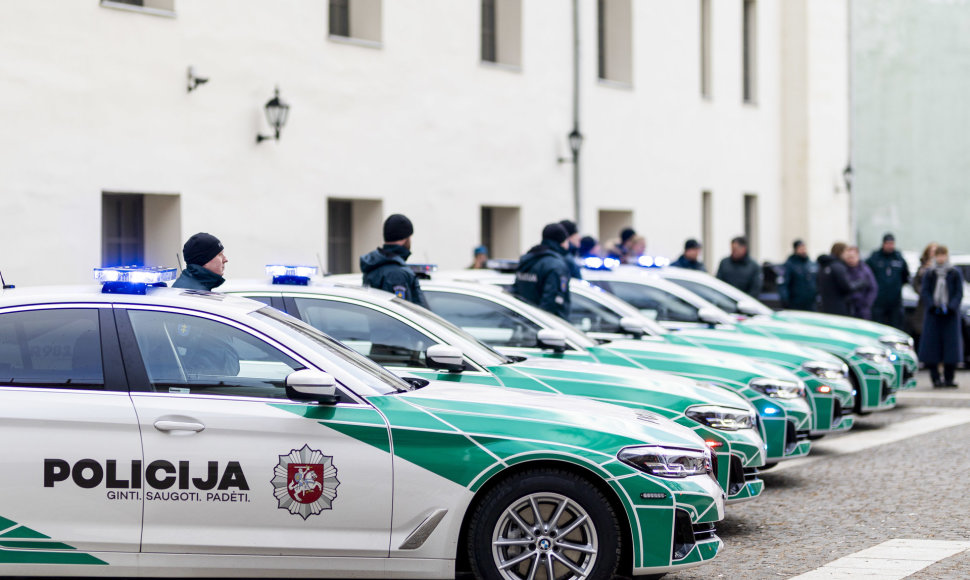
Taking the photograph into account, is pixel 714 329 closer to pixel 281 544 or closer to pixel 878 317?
pixel 281 544

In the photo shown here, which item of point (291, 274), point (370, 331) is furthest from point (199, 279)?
point (370, 331)

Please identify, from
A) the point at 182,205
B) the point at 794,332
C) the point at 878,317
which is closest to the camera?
the point at 794,332

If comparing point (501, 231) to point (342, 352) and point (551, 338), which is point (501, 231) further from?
point (342, 352)

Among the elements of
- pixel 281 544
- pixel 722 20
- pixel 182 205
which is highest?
pixel 722 20

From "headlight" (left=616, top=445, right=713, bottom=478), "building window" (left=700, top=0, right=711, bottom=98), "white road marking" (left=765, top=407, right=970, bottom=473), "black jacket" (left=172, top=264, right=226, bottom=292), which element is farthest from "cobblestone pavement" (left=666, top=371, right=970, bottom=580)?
"building window" (left=700, top=0, right=711, bottom=98)

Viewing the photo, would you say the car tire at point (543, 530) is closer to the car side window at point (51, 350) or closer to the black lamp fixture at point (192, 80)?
the car side window at point (51, 350)

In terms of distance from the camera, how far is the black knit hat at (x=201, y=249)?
776 centimetres

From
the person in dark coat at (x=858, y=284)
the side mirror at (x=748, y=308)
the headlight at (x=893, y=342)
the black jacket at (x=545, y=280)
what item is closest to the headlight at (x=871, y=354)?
the headlight at (x=893, y=342)

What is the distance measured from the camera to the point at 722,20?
86.4 feet

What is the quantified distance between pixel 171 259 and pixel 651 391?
8738 millimetres

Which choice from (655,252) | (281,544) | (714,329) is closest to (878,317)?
(655,252)

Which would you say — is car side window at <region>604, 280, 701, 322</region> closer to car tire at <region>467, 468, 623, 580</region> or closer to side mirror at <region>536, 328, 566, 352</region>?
side mirror at <region>536, 328, 566, 352</region>

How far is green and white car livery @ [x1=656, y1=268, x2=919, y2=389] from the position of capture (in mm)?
13164

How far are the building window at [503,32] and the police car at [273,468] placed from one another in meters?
14.9
